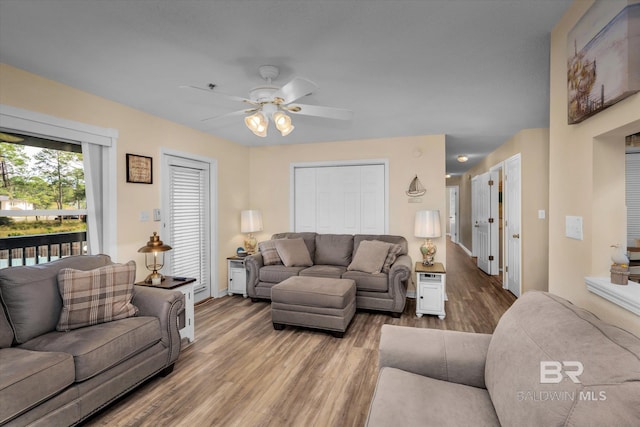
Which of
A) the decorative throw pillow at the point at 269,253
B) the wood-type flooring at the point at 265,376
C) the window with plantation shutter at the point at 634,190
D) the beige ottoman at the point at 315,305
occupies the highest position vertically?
the window with plantation shutter at the point at 634,190

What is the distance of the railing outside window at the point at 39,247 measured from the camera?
244 cm

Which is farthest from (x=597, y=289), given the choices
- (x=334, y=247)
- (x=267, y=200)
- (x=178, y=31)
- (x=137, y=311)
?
(x=267, y=200)

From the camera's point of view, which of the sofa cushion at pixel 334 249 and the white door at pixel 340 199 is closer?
the sofa cushion at pixel 334 249

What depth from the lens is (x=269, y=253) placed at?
4.44 meters

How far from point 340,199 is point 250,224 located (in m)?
1.50

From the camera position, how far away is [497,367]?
1.32 meters

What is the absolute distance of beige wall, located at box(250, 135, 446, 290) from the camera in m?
4.47

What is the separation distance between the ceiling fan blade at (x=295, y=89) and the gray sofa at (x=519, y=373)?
5.15 ft

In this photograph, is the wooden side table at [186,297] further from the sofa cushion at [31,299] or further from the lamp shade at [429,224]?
the lamp shade at [429,224]

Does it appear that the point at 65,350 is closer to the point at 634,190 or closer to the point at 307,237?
the point at 307,237

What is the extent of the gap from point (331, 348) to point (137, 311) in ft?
5.66

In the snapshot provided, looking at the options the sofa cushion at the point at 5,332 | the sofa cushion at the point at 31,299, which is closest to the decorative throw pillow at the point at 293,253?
the sofa cushion at the point at 31,299

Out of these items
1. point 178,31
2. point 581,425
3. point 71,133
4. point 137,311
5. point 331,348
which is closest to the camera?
point 581,425

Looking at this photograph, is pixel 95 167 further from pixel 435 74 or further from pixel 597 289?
pixel 597 289
